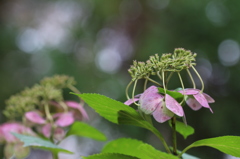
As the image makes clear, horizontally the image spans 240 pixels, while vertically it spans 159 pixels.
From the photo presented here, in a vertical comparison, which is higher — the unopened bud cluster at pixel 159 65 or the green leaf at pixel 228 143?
the unopened bud cluster at pixel 159 65

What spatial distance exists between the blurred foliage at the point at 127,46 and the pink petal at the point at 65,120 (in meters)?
1.15

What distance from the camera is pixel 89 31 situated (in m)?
2.66

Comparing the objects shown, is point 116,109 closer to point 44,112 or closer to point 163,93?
point 163,93

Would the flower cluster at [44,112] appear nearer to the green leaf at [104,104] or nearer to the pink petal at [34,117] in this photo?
the pink petal at [34,117]

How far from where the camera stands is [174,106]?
31 centimetres

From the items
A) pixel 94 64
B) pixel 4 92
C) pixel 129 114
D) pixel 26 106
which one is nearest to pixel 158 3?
pixel 94 64

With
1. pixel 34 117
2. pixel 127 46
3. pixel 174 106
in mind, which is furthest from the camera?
pixel 127 46

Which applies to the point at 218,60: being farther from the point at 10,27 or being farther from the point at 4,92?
the point at 10,27

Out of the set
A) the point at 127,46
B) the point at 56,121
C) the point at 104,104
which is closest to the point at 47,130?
the point at 56,121

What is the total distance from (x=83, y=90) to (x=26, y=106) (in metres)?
1.25

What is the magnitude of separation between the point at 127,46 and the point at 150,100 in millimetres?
2279

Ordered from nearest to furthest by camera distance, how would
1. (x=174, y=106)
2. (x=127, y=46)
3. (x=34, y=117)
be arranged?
(x=174, y=106), (x=34, y=117), (x=127, y=46)

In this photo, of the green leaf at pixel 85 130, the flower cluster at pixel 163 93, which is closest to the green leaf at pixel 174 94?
the flower cluster at pixel 163 93

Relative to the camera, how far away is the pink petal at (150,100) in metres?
0.32
